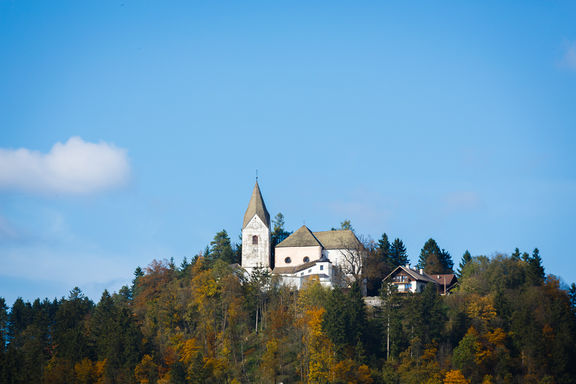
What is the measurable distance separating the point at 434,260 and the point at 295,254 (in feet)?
49.5

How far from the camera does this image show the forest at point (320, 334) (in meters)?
65.2

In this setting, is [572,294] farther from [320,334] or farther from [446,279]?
[320,334]

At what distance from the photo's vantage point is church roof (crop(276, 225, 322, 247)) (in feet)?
283

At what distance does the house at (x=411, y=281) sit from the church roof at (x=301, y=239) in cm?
968

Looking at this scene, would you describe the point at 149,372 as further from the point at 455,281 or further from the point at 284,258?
the point at 455,281

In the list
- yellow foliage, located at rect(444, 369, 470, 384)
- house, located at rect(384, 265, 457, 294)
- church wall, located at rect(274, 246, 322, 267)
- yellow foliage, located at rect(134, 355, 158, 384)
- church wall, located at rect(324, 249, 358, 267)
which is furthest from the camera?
church wall, located at rect(274, 246, 322, 267)

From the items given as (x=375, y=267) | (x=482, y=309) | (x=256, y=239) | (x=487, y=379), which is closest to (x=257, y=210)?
(x=256, y=239)

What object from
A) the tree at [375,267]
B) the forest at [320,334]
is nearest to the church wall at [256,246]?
the forest at [320,334]

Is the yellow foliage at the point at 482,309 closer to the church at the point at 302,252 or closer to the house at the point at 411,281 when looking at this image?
the house at the point at 411,281

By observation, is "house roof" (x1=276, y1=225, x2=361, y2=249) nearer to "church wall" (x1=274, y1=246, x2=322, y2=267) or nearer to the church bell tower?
"church wall" (x1=274, y1=246, x2=322, y2=267)

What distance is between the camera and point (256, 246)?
87.4 meters

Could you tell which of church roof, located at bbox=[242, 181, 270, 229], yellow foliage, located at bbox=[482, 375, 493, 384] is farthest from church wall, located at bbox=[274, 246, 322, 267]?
yellow foliage, located at bbox=[482, 375, 493, 384]

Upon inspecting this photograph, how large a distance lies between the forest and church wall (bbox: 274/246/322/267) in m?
6.29

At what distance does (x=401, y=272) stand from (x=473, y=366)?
1694 centimetres
